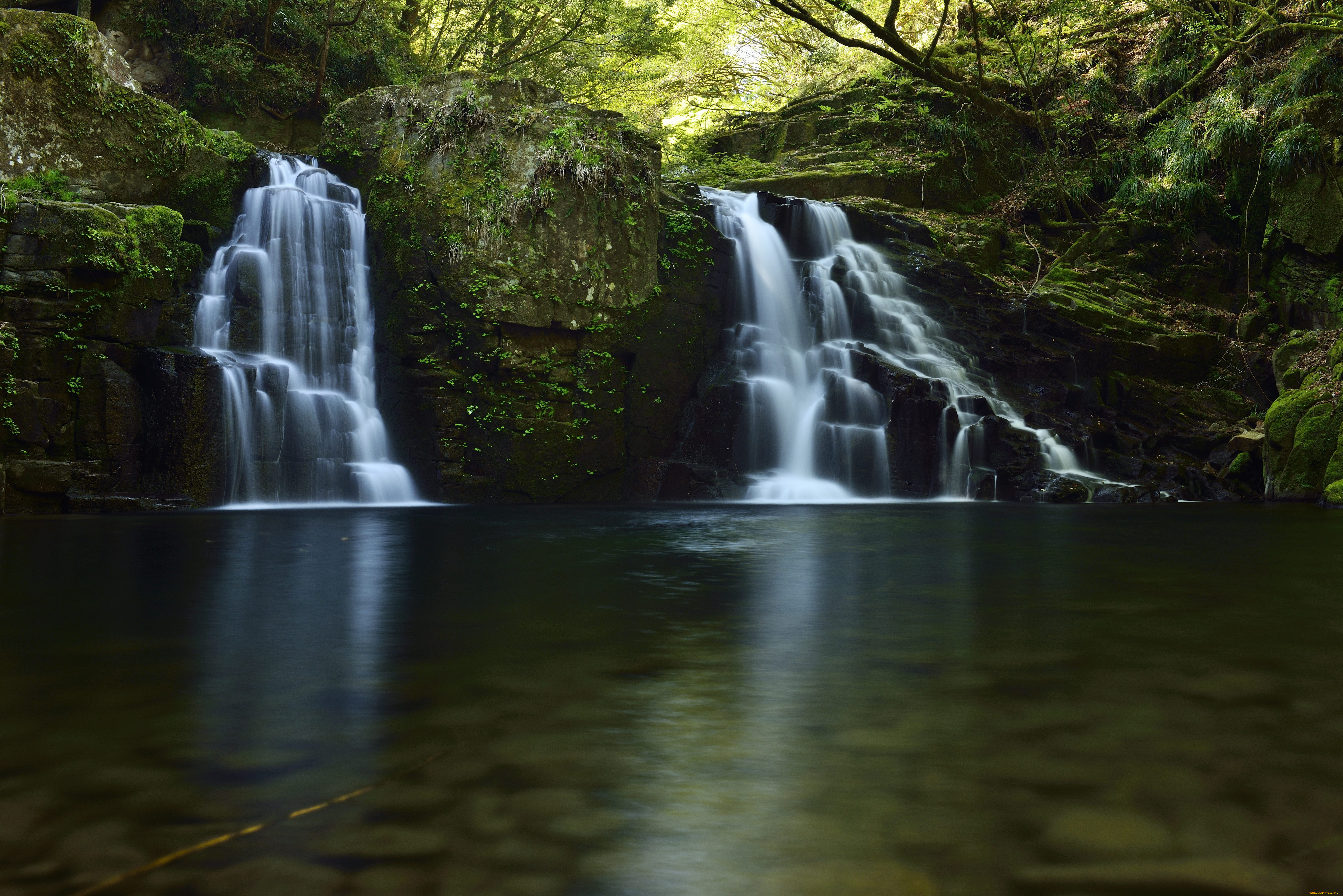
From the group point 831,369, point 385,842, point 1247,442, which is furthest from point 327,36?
point 385,842

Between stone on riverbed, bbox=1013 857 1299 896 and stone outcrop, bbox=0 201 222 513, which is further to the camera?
stone outcrop, bbox=0 201 222 513

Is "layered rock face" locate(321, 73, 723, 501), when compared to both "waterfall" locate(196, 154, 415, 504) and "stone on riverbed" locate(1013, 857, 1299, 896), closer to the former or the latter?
"waterfall" locate(196, 154, 415, 504)

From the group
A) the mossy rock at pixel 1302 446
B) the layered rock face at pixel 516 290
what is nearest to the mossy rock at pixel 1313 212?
the mossy rock at pixel 1302 446

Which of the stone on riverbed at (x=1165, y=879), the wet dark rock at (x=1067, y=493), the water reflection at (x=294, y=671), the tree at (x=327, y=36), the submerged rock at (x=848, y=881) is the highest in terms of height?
the tree at (x=327, y=36)

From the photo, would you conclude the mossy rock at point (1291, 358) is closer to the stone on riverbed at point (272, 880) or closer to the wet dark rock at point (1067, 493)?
the wet dark rock at point (1067, 493)

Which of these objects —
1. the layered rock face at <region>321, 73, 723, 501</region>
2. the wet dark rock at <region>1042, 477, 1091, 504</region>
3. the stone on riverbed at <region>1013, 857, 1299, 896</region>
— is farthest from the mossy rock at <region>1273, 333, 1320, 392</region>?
the stone on riverbed at <region>1013, 857, 1299, 896</region>

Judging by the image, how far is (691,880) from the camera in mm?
1508

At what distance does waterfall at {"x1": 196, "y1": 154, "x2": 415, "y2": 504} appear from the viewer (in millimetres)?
11297

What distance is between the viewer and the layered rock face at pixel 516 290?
12.8 m

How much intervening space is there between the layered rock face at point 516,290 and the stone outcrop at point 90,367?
120 inches

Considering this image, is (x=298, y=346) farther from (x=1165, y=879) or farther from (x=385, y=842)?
(x=1165, y=879)

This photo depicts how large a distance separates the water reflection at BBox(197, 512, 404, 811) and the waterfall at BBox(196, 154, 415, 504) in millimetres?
5558

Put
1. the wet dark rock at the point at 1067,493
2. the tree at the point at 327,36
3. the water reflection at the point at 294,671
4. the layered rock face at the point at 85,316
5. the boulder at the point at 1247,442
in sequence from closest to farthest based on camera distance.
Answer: the water reflection at the point at 294,671 < the layered rock face at the point at 85,316 < the wet dark rock at the point at 1067,493 < the boulder at the point at 1247,442 < the tree at the point at 327,36

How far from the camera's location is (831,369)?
14242 mm
